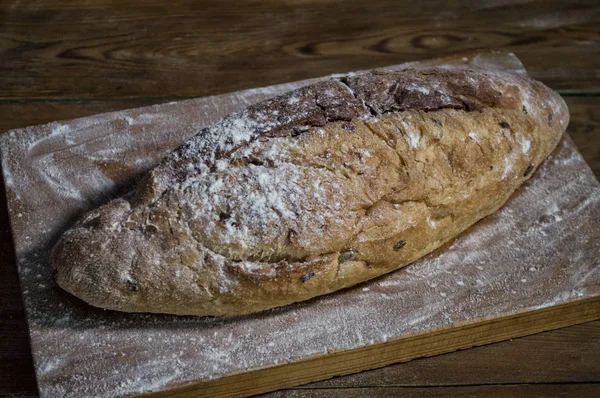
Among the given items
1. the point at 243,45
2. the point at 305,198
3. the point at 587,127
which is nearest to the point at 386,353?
the point at 305,198

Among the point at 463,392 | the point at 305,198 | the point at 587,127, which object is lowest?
the point at 463,392

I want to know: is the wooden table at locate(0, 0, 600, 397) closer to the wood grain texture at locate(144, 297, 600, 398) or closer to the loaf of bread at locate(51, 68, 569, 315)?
the loaf of bread at locate(51, 68, 569, 315)

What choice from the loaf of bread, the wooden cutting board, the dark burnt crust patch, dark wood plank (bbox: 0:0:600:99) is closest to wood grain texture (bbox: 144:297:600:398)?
the wooden cutting board

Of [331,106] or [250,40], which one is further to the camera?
[250,40]

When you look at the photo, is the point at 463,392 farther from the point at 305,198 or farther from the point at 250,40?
the point at 250,40

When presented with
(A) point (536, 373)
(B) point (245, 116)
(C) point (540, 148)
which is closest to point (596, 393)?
(A) point (536, 373)

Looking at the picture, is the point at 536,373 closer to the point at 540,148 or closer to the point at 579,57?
the point at 540,148
